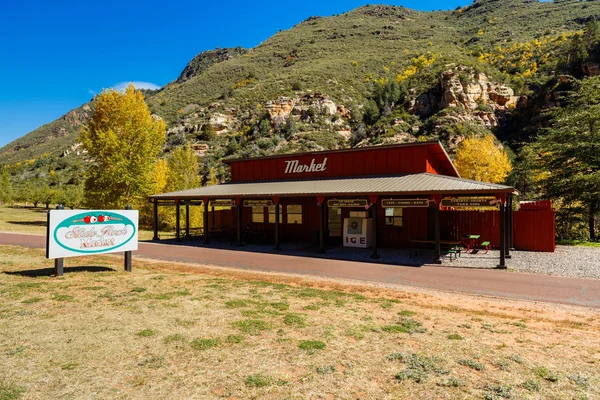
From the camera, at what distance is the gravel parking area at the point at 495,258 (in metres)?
12.9

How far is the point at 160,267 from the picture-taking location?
13.6 metres

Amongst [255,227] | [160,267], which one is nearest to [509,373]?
[160,267]

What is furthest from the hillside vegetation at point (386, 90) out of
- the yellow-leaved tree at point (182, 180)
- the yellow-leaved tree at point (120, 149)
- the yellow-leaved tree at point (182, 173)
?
the yellow-leaved tree at point (120, 149)

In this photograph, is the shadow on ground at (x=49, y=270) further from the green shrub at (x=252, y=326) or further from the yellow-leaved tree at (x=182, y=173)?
the yellow-leaved tree at (x=182, y=173)

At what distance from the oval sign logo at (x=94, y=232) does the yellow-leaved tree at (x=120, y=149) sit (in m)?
19.9

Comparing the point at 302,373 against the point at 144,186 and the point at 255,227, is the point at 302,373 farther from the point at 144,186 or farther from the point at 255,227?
the point at 144,186

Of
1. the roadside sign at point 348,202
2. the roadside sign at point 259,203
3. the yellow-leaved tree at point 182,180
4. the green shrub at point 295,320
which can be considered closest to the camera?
the green shrub at point 295,320

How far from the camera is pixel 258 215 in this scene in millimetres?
23828

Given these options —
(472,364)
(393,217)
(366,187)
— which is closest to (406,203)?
(366,187)

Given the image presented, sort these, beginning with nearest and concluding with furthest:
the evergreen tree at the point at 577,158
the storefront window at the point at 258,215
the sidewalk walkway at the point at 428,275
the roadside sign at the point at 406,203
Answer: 1. the sidewalk walkway at the point at 428,275
2. the roadside sign at the point at 406,203
3. the evergreen tree at the point at 577,158
4. the storefront window at the point at 258,215

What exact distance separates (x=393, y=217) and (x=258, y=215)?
893 cm

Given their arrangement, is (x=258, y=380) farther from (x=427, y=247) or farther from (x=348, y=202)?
(x=427, y=247)

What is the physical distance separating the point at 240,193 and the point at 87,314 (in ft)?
43.5

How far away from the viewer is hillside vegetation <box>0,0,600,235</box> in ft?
217
